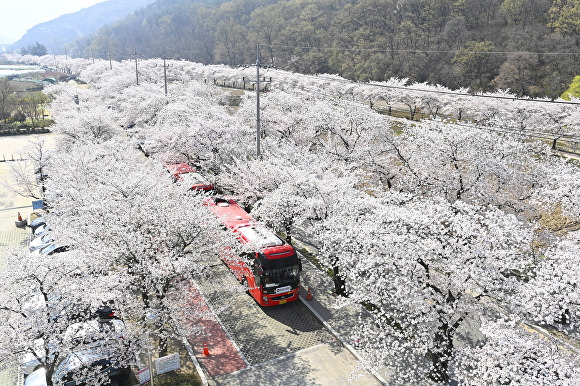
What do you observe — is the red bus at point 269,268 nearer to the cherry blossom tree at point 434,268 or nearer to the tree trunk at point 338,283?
the tree trunk at point 338,283

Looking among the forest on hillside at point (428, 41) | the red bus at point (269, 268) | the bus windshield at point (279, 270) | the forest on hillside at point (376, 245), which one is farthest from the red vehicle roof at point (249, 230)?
the forest on hillside at point (428, 41)

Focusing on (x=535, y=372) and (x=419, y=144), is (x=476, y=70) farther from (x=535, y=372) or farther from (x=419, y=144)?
(x=535, y=372)

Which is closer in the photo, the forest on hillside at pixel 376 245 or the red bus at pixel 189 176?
the forest on hillside at pixel 376 245

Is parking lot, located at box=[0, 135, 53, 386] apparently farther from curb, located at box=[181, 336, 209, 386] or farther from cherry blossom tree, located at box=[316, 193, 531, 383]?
cherry blossom tree, located at box=[316, 193, 531, 383]

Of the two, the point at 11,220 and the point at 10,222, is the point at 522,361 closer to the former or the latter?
the point at 10,222

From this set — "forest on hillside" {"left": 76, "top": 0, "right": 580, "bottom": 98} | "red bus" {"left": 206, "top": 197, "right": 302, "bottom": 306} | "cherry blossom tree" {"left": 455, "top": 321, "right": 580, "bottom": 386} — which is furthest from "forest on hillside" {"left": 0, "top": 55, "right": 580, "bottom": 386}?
"forest on hillside" {"left": 76, "top": 0, "right": 580, "bottom": 98}

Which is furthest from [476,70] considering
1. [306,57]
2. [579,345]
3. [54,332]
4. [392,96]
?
[54,332]
